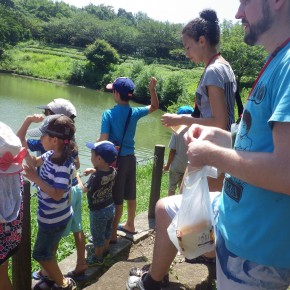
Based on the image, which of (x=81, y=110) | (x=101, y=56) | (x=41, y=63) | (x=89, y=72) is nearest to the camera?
(x=81, y=110)

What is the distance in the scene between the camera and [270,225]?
4.93 feet

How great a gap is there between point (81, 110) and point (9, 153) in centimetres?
2337

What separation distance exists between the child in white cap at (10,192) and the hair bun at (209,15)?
64.4 inches

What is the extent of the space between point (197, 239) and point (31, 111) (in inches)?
842

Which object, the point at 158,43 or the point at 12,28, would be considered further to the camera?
the point at 158,43

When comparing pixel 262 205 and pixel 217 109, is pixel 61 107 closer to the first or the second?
pixel 217 109

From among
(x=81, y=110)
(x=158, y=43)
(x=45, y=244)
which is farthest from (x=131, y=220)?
(x=158, y=43)

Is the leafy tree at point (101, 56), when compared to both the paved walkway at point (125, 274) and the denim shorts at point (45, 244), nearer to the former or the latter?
the paved walkway at point (125, 274)

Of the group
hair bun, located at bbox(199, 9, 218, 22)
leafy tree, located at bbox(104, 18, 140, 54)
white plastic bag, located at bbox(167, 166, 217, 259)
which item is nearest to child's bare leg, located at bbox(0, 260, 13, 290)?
white plastic bag, located at bbox(167, 166, 217, 259)

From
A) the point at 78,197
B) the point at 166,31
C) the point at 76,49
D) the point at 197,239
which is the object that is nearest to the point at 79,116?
the point at 78,197

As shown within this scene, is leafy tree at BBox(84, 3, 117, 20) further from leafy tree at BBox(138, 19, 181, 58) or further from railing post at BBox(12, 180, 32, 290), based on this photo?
railing post at BBox(12, 180, 32, 290)

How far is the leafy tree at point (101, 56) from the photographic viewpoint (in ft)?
146

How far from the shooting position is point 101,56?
44625 millimetres

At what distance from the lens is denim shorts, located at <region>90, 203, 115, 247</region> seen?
10.8 ft
